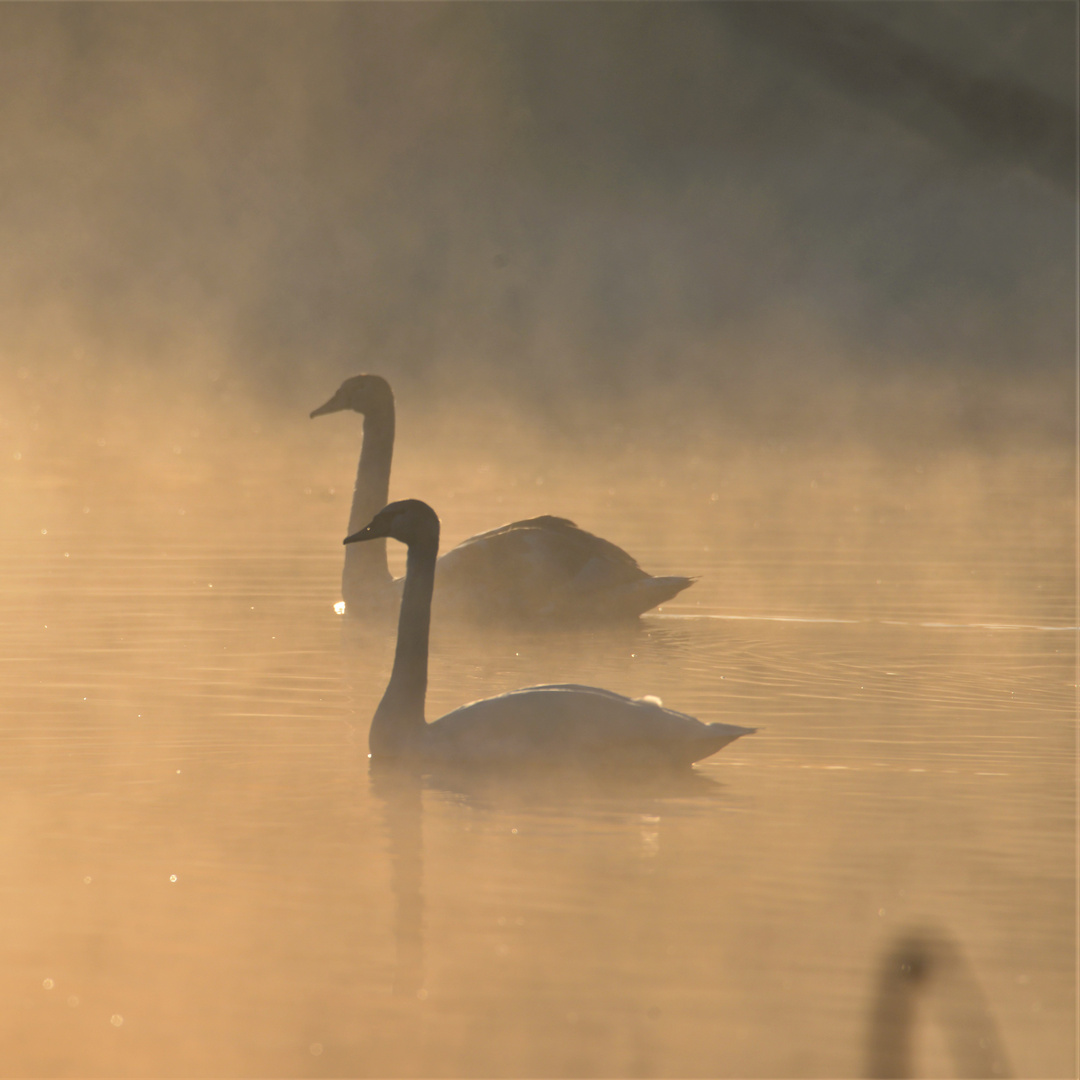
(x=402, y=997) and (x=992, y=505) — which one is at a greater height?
(x=992, y=505)

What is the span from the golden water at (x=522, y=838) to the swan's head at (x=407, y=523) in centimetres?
92

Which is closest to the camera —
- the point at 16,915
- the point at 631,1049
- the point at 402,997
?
the point at 631,1049

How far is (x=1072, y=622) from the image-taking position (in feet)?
38.3

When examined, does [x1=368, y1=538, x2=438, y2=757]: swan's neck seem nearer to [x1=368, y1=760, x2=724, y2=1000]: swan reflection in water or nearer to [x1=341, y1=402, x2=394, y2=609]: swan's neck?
[x1=368, y1=760, x2=724, y2=1000]: swan reflection in water

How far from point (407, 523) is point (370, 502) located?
18.5 ft

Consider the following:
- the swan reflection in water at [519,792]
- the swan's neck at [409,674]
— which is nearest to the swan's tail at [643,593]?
the swan's neck at [409,674]

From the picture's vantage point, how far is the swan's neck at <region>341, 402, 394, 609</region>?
40.3 feet

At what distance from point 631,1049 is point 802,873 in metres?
1.67

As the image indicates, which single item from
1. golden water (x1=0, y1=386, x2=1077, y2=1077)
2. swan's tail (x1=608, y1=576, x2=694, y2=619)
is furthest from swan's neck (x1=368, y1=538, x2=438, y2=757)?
swan's tail (x1=608, y1=576, x2=694, y2=619)

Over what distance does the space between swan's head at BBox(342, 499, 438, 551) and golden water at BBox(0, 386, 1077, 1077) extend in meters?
0.92

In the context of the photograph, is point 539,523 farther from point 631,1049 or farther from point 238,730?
point 631,1049

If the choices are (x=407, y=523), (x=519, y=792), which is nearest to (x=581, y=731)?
(x=519, y=792)

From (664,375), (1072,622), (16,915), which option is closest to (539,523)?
(1072,622)

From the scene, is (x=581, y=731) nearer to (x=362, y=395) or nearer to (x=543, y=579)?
(x=543, y=579)
